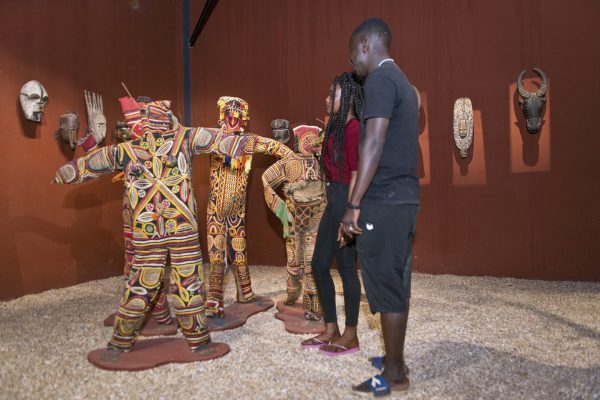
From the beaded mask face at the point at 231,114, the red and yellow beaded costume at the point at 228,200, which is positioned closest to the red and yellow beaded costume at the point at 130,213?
the red and yellow beaded costume at the point at 228,200

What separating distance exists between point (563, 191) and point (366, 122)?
3.66 meters

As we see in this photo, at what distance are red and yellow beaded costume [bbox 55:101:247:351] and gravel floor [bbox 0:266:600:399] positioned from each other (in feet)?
1.06

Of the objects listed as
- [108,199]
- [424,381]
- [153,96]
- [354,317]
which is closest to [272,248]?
[108,199]

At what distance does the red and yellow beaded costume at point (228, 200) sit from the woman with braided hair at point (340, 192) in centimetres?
112

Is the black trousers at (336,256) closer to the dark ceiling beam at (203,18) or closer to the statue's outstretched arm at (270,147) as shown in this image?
the statue's outstretched arm at (270,147)

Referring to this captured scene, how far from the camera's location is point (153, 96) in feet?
19.6

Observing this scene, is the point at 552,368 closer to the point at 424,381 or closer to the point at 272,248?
the point at 424,381

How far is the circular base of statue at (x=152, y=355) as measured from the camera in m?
2.74

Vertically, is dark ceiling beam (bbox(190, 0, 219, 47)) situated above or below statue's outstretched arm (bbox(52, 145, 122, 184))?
above

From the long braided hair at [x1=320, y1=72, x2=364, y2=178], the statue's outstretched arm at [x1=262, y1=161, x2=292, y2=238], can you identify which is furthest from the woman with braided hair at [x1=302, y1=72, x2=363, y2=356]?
the statue's outstretched arm at [x1=262, y1=161, x2=292, y2=238]

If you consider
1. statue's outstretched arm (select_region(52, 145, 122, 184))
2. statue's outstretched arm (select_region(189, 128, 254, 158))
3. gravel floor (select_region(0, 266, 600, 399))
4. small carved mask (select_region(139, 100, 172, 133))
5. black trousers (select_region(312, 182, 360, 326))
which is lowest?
gravel floor (select_region(0, 266, 600, 399))

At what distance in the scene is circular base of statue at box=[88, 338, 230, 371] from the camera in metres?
2.74

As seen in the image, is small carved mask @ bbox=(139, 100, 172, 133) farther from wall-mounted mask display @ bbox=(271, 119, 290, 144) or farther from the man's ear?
wall-mounted mask display @ bbox=(271, 119, 290, 144)

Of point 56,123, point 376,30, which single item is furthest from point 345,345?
point 56,123
